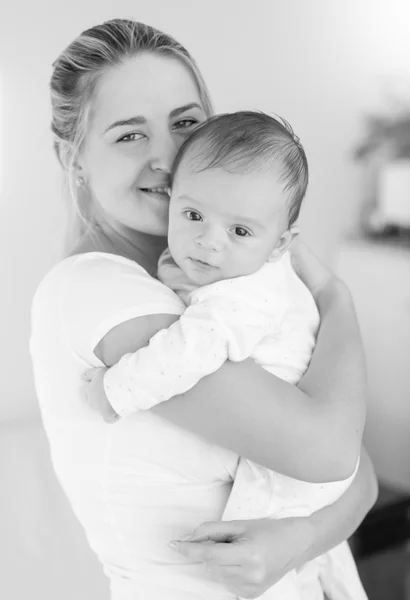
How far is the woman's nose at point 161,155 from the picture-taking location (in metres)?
1.15

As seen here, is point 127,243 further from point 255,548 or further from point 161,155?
point 255,548

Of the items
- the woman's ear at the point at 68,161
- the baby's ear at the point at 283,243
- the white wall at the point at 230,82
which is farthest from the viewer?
the white wall at the point at 230,82

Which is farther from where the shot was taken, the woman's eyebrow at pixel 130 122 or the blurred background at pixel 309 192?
the blurred background at pixel 309 192

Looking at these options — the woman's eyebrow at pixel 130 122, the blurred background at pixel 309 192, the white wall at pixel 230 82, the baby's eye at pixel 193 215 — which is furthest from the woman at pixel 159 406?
the white wall at pixel 230 82

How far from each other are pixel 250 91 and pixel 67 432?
1.92 m

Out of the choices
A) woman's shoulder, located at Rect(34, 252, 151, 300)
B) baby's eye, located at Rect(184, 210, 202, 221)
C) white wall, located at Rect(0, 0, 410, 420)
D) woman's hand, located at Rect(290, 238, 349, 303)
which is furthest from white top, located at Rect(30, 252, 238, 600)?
white wall, located at Rect(0, 0, 410, 420)

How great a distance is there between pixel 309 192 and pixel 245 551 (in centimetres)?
222

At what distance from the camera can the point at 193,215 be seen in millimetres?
1070

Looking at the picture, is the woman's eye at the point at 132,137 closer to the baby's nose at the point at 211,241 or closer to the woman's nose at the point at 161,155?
the woman's nose at the point at 161,155

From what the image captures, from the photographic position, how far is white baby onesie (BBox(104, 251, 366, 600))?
916mm

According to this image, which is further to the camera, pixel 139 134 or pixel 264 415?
pixel 139 134

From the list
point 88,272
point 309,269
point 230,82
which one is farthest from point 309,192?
point 88,272

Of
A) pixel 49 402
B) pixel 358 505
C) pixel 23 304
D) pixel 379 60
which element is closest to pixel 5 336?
pixel 23 304

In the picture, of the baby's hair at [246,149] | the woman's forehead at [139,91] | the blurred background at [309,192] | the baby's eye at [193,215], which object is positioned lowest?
the blurred background at [309,192]
